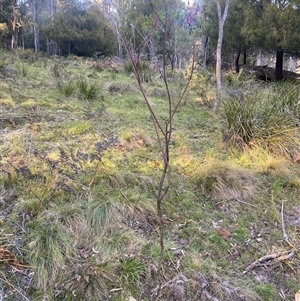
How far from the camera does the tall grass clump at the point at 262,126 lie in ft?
11.8

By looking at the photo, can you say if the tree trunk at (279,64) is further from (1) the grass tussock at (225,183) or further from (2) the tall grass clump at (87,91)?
(1) the grass tussock at (225,183)

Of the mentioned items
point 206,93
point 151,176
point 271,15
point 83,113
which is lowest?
point 151,176

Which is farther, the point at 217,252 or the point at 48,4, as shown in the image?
the point at 48,4

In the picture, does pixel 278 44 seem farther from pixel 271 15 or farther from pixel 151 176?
pixel 151 176

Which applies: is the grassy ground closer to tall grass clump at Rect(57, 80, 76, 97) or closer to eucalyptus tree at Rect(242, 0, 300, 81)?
tall grass clump at Rect(57, 80, 76, 97)

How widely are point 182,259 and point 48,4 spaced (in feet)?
102

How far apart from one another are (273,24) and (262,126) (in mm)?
7791

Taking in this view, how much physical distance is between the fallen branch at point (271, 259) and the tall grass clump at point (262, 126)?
170 cm

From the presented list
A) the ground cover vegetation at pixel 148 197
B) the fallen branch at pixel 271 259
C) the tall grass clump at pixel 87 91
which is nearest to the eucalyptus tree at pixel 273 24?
the ground cover vegetation at pixel 148 197

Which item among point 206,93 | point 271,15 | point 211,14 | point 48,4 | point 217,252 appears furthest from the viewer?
point 48,4

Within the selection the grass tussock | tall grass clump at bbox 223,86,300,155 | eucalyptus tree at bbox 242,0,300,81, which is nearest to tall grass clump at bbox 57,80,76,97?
tall grass clump at bbox 223,86,300,155

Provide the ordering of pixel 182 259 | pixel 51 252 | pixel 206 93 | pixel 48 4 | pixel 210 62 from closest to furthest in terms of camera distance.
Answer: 1. pixel 51 252
2. pixel 182 259
3. pixel 206 93
4. pixel 210 62
5. pixel 48 4

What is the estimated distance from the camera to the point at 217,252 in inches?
83.4

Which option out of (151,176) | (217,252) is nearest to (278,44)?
(151,176)
